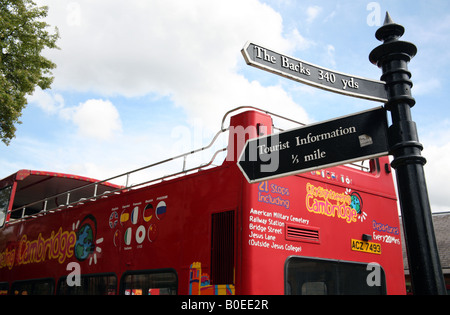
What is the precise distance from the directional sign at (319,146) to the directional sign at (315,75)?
0.23 metres

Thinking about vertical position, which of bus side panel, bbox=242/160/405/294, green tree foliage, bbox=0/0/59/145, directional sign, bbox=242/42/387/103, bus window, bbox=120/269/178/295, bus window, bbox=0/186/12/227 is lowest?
bus window, bbox=120/269/178/295

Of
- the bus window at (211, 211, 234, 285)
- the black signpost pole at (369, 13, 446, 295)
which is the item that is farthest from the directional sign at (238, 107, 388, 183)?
the bus window at (211, 211, 234, 285)

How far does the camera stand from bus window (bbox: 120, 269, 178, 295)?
17.9 ft

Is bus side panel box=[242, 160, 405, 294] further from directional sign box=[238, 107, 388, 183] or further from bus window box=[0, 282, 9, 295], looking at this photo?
bus window box=[0, 282, 9, 295]

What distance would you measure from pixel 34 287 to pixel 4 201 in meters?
2.22

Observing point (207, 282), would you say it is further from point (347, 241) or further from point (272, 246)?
point (347, 241)

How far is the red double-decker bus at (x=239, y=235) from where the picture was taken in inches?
189

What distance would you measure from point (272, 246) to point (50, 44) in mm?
10712

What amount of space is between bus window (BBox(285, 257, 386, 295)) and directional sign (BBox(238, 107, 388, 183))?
1649 millimetres

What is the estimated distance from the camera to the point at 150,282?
19.1 ft

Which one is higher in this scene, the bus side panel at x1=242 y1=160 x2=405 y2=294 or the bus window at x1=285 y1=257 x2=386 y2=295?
the bus side panel at x1=242 y1=160 x2=405 y2=294

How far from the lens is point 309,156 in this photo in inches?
137

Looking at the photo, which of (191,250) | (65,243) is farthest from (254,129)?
(65,243)

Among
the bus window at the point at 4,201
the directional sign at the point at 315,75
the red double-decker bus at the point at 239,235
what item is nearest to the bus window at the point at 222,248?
the red double-decker bus at the point at 239,235
